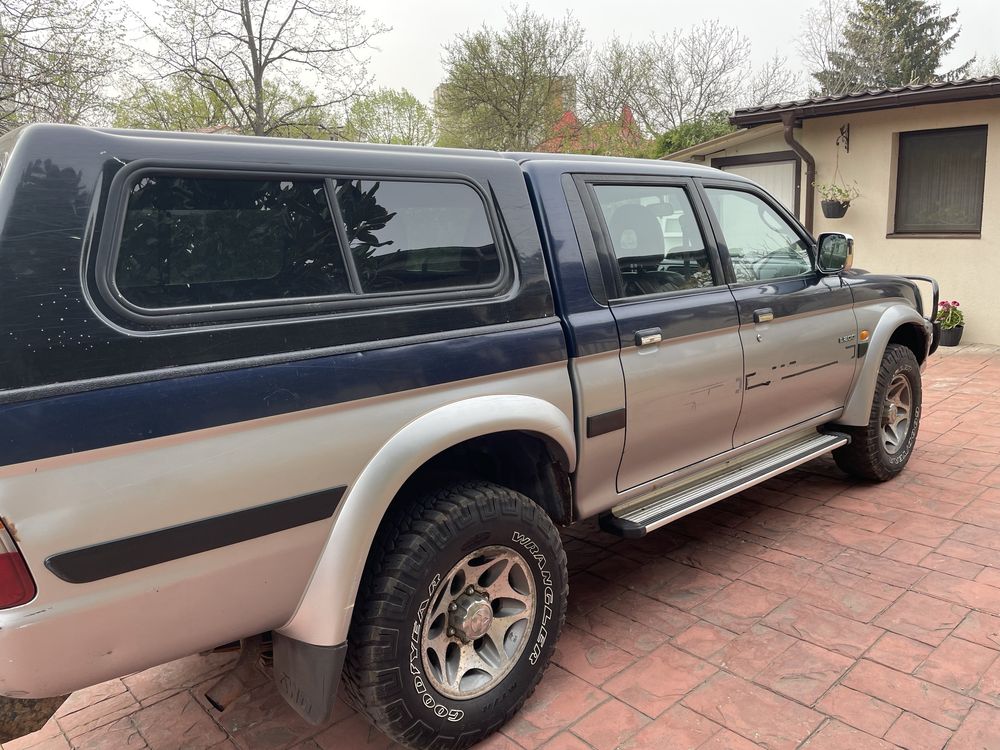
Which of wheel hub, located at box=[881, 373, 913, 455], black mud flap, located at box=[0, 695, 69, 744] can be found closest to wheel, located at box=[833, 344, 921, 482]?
wheel hub, located at box=[881, 373, 913, 455]

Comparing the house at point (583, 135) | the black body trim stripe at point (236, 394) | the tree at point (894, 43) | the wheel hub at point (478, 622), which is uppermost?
the tree at point (894, 43)

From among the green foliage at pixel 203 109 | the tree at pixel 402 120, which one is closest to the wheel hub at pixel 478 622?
the green foliage at pixel 203 109

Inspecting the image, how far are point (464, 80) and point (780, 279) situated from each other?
20.9 m

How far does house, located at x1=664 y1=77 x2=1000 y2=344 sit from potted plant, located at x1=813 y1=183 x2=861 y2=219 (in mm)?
99

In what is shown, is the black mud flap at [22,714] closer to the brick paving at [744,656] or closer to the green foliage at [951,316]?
the brick paving at [744,656]

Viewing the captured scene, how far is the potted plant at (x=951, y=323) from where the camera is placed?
356 inches

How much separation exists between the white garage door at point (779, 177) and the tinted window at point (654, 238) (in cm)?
788

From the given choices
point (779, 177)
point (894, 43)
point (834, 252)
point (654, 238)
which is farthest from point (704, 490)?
point (894, 43)

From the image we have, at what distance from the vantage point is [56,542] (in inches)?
64.2

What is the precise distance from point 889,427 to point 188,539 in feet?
14.2

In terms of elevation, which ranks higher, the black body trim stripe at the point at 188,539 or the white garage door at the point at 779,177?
the white garage door at the point at 779,177

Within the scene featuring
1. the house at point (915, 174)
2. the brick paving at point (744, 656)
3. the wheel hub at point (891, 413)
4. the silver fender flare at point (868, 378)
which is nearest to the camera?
the brick paving at point (744, 656)

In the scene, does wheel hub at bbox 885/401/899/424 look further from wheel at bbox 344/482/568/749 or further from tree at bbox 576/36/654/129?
tree at bbox 576/36/654/129

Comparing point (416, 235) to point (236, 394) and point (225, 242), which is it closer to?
point (225, 242)
